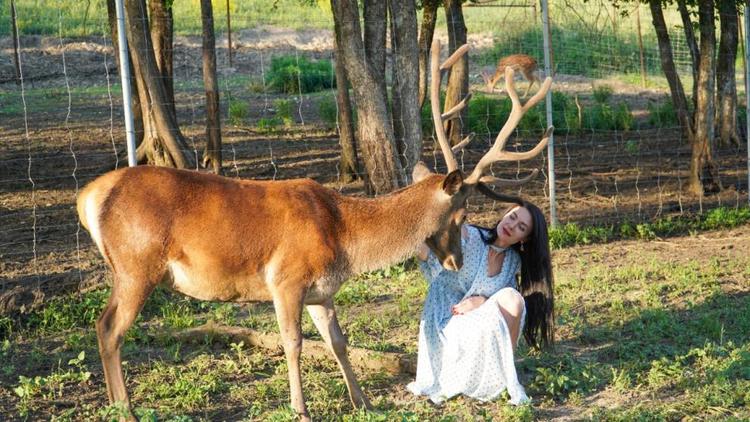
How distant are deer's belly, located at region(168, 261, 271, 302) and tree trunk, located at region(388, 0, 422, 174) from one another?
12.5ft

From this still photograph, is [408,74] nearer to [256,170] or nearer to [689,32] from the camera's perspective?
[256,170]

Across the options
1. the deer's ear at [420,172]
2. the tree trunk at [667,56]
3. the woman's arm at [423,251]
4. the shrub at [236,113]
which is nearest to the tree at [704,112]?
the tree trunk at [667,56]

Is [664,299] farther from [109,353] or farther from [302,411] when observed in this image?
[109,353]

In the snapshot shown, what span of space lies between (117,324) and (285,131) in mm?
11777

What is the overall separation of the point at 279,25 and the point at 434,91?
1069 inches

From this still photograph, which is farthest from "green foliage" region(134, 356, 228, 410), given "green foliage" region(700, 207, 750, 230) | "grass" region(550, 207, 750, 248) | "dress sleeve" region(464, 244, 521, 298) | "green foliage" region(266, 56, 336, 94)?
"green foliage" region(266, 56, 336, 94)

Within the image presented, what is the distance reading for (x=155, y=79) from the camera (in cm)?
1113

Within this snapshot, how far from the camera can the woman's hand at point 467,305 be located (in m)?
6.37

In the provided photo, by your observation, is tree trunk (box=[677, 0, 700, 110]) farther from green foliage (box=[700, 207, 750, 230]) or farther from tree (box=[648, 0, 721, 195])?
green foliage (box=[700, 207, 750, 230])

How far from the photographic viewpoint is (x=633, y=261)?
31.7 feet

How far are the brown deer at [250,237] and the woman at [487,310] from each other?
14.8 inches

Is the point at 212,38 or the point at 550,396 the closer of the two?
the point at 550,396

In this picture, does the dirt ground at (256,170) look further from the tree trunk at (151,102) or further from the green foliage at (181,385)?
the tree trunk at (151,102)

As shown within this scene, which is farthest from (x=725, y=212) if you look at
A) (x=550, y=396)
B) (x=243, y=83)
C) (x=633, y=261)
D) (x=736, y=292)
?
(x=243, y=83)
